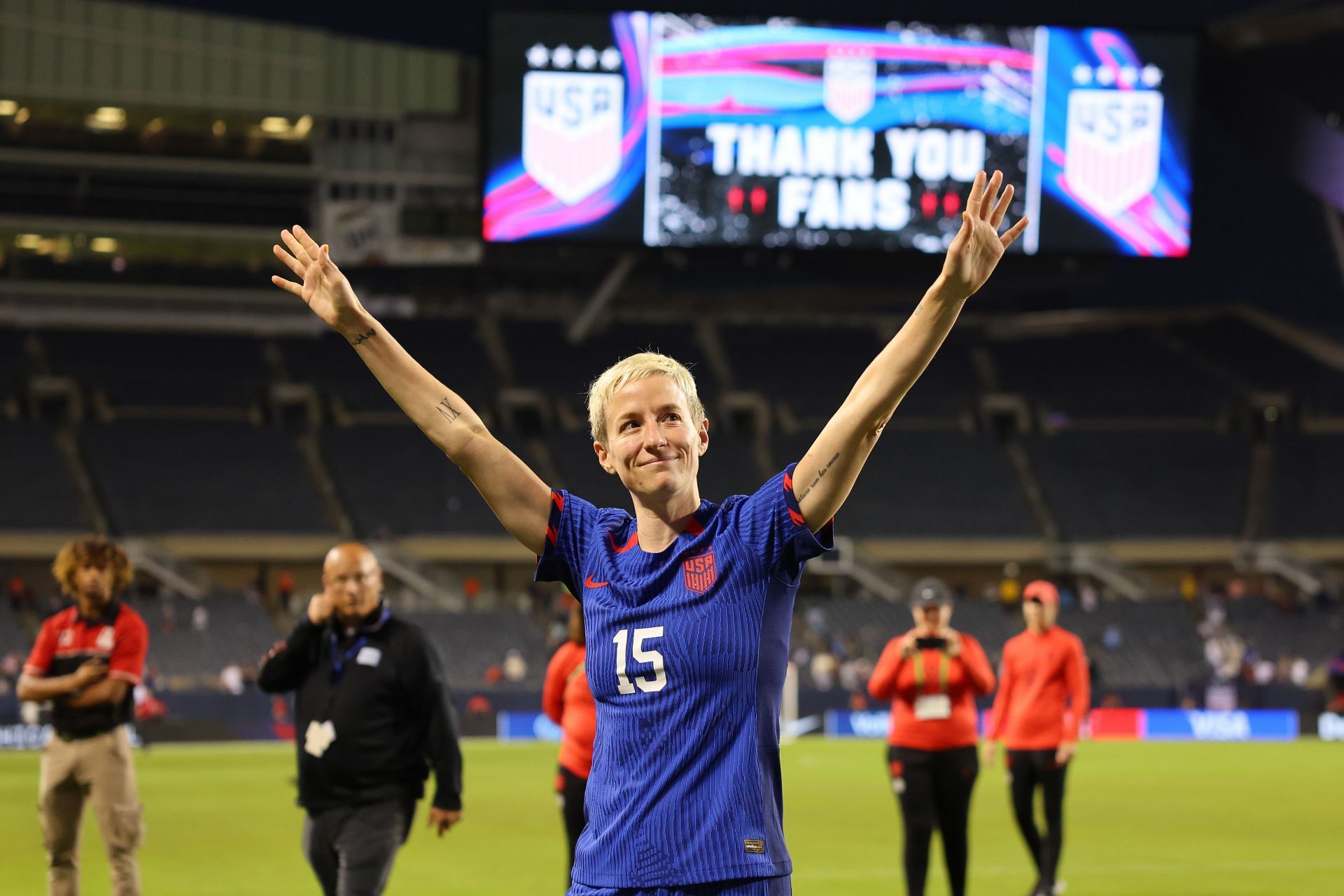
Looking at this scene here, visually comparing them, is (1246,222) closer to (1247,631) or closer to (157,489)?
(1247,631)

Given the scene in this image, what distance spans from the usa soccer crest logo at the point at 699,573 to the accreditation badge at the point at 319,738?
3.99m

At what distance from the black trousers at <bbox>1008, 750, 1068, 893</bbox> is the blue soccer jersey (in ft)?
27.2

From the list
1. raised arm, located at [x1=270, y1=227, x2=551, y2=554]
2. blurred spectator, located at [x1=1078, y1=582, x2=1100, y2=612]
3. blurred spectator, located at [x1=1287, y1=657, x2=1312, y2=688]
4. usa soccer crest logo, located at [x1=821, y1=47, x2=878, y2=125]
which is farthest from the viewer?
blurred spectator, located at [x1=1078, y1=582, x2=1100, y2=612]

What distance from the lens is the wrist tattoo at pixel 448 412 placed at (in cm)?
389

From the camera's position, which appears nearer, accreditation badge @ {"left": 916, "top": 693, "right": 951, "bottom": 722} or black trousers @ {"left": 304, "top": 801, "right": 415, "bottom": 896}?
black trousers @ {"left": 304, "top": 801, "right": 415, "bottom": 896}

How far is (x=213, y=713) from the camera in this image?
1134 inches

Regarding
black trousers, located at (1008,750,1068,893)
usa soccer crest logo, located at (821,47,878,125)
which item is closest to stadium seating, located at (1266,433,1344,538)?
usa soccer crest logo, located at (821,47,878,125)

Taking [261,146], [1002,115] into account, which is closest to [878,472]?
[1002,115]

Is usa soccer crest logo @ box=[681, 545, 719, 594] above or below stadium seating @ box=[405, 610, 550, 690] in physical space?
above

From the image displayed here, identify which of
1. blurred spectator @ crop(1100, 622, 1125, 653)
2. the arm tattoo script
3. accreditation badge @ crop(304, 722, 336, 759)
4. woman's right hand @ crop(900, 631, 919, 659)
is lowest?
blurred spectator @ crop(1100, 622, 1125, 653)

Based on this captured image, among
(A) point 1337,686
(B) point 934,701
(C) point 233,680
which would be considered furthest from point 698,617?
(A) point 1337,686

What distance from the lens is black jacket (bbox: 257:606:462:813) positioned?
720cm

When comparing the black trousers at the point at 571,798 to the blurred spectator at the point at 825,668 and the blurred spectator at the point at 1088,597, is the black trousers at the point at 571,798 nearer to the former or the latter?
the blurred spectator at the point at 825,668

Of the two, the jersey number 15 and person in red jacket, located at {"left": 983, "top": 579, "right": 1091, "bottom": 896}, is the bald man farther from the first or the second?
person in red jacket, located at {"left": 983, "top": 579, "right": 1091, "bottom": 896}
